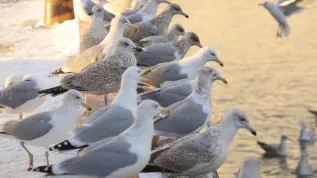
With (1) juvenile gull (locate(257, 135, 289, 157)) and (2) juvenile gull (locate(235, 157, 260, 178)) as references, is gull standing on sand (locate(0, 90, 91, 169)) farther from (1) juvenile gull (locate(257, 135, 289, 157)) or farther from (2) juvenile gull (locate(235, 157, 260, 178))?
(1) juvenile gull (locate(257, 135, 289, 157))

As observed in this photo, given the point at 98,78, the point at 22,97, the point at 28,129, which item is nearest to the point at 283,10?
the point at 98,78

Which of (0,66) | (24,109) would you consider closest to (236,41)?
(0,66)

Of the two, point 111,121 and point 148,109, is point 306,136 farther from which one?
point 148,109

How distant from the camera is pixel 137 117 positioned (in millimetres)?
5500

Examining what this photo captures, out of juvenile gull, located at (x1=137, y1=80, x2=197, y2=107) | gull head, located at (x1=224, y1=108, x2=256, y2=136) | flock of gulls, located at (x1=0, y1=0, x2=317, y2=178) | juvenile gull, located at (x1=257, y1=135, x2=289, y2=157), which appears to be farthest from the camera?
juvenile gull, located at (x1=257, y1=135, x2=289, y2=157)

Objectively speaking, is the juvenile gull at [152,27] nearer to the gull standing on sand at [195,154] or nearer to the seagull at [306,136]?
the seagull at [306,136]

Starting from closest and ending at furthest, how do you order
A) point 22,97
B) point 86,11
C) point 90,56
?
1. point 22,97
2. point 90,56
3. point 86,11

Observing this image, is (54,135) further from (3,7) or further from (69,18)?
(3,7)

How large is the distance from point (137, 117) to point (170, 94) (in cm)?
158

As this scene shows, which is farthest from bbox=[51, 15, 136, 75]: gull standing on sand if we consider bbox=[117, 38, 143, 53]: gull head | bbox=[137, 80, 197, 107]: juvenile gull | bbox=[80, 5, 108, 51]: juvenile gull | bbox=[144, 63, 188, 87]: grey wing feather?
bbox=[137, 80, 197, 107]: juvenile gull

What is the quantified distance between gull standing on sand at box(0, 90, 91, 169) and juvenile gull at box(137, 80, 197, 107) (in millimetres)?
775

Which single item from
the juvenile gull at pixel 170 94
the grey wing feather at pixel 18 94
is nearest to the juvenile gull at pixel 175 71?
the juvenile gull at pixel 170 94

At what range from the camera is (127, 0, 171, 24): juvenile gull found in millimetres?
11106

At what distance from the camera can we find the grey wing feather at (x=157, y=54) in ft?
28.1
